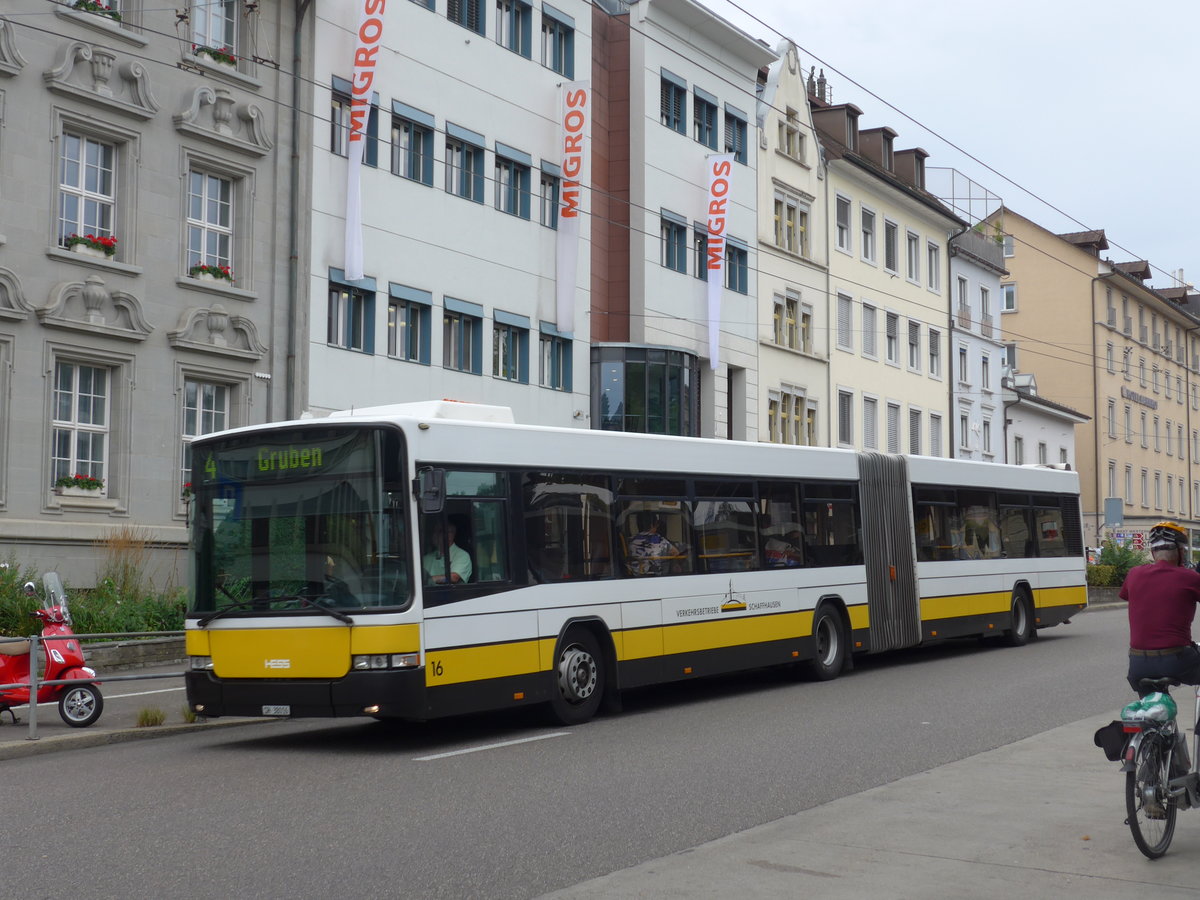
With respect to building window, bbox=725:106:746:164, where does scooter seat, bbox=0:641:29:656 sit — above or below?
below

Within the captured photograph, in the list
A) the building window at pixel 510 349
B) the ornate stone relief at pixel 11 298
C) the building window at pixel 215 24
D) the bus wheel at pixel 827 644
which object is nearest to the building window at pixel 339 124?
the building window at pixel 215 24

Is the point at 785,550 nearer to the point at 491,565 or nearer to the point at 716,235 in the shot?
the point at 491,565

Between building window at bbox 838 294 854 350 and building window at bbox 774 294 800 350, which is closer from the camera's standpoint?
building window at bbox 774 294 800 350

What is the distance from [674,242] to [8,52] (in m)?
19.1

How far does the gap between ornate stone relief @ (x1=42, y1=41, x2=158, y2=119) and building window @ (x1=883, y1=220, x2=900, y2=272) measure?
3042 centimetres

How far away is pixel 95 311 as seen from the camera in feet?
75.1

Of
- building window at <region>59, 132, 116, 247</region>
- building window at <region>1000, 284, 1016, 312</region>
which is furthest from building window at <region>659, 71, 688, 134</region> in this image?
building window at <region>1000, 284, 1016, 312</region>

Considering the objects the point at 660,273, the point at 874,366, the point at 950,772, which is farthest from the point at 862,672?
the point at 874,366

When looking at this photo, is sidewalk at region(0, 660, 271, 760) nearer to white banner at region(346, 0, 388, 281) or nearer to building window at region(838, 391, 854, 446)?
white banner at region(346, 0, 388, 281)

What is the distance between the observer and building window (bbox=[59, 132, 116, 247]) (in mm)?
22797

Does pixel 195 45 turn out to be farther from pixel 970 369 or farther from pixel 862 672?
pixel 970 369

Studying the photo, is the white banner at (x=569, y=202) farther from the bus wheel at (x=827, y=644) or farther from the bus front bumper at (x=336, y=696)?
the bus front bumper at (x=336, y=696)

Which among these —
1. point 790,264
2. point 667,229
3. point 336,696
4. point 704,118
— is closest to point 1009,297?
point 790,264

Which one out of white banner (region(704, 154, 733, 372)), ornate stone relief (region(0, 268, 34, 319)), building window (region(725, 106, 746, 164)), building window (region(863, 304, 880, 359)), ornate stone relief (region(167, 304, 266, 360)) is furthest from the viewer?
building window (region(863, 304, 880, 359))
